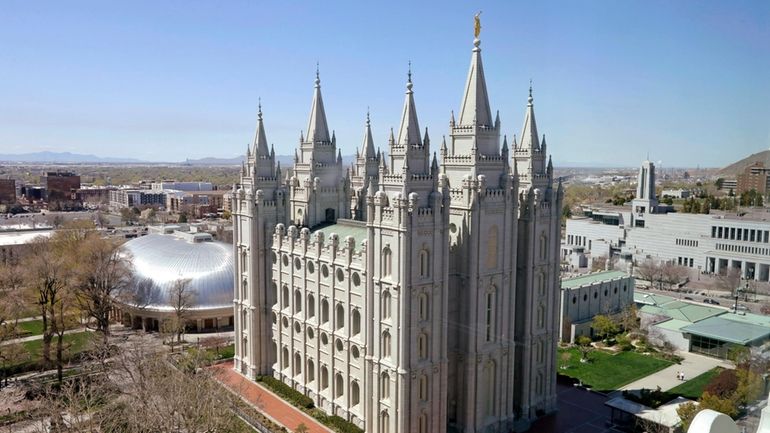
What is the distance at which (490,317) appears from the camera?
32.4 metres

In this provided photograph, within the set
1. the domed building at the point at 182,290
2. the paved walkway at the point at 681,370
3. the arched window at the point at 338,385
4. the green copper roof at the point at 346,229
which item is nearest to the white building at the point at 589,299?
the paved walkway at the point at 681,370

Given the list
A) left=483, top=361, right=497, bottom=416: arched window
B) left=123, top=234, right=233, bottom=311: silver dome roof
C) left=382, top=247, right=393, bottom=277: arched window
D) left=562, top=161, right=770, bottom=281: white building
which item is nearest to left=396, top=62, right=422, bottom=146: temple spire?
left=382, top=247, right=393, bottom=277: arched window

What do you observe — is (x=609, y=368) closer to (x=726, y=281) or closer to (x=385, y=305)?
(x=385, y=305)

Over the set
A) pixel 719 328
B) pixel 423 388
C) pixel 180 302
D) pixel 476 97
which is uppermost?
pixel 476 97

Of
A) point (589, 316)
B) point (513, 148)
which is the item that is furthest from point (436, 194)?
point (589, 316)

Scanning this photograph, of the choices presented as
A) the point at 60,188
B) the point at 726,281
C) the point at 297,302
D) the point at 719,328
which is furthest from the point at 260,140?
the point at 60,188

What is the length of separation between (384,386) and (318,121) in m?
20.7

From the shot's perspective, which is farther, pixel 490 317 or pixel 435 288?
pixel 490 317

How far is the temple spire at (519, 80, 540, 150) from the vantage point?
34.8 m

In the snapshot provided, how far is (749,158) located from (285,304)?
33.3 m

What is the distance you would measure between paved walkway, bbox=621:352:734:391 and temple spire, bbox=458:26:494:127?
22.7 metres

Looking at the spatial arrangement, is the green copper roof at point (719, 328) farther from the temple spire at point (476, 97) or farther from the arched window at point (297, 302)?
the arched window at point (297, 302)

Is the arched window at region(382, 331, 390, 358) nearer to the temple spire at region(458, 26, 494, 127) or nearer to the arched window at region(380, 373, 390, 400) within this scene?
the arched window at region(380, 373, 390, 400)

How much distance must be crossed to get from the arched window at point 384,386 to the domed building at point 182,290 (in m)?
26.2
